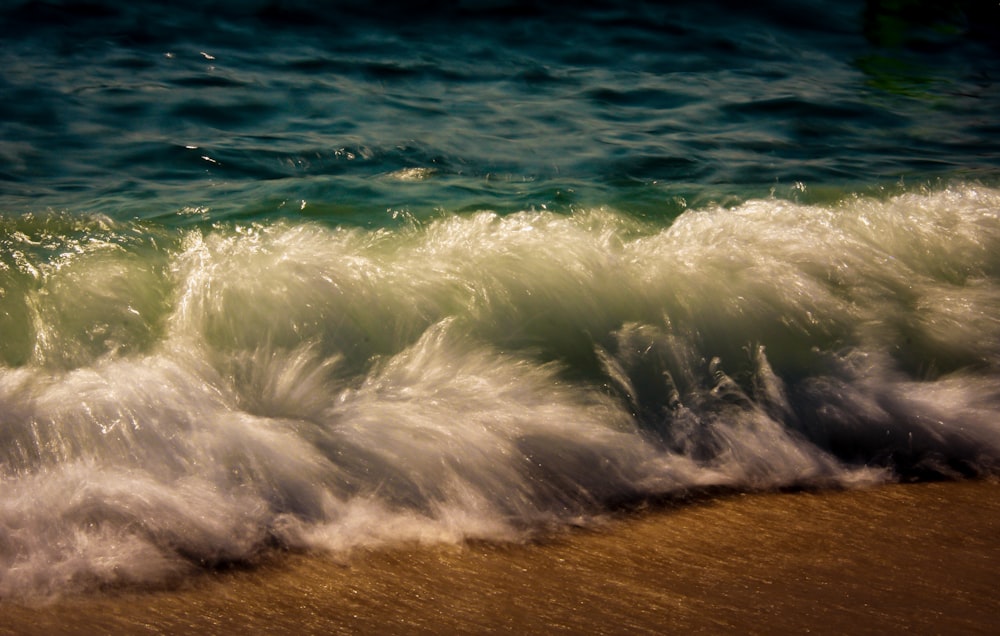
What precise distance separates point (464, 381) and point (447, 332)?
167 millimetres

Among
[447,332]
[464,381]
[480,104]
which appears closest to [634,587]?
[464,381]

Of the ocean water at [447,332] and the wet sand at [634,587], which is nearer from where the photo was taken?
the wet sand at [634,587]

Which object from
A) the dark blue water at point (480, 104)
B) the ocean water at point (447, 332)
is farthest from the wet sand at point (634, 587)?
the dark blue water at point (480, 104)

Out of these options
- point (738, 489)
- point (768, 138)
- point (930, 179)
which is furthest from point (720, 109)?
point (738, 489)

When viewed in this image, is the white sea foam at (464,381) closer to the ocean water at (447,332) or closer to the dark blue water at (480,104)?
the ocean water at (447,332)

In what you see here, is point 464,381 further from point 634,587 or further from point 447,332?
point 634,587

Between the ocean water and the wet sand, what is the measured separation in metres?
0.07

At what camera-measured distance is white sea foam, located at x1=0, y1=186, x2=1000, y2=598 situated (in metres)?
1.70

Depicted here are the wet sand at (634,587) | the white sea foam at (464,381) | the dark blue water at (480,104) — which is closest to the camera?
the wet sand at (634,587)

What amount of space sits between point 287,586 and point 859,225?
1.92 metres

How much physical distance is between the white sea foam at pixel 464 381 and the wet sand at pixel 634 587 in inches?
2.8

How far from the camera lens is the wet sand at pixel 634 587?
4.77 feet

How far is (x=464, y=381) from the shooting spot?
6.56ft

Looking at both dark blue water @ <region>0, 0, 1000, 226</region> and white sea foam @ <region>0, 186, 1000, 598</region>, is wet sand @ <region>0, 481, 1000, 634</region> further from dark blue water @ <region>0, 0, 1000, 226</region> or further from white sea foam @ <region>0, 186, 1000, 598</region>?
dark blue water @ <region>0, 0, 1000, 226</region>
